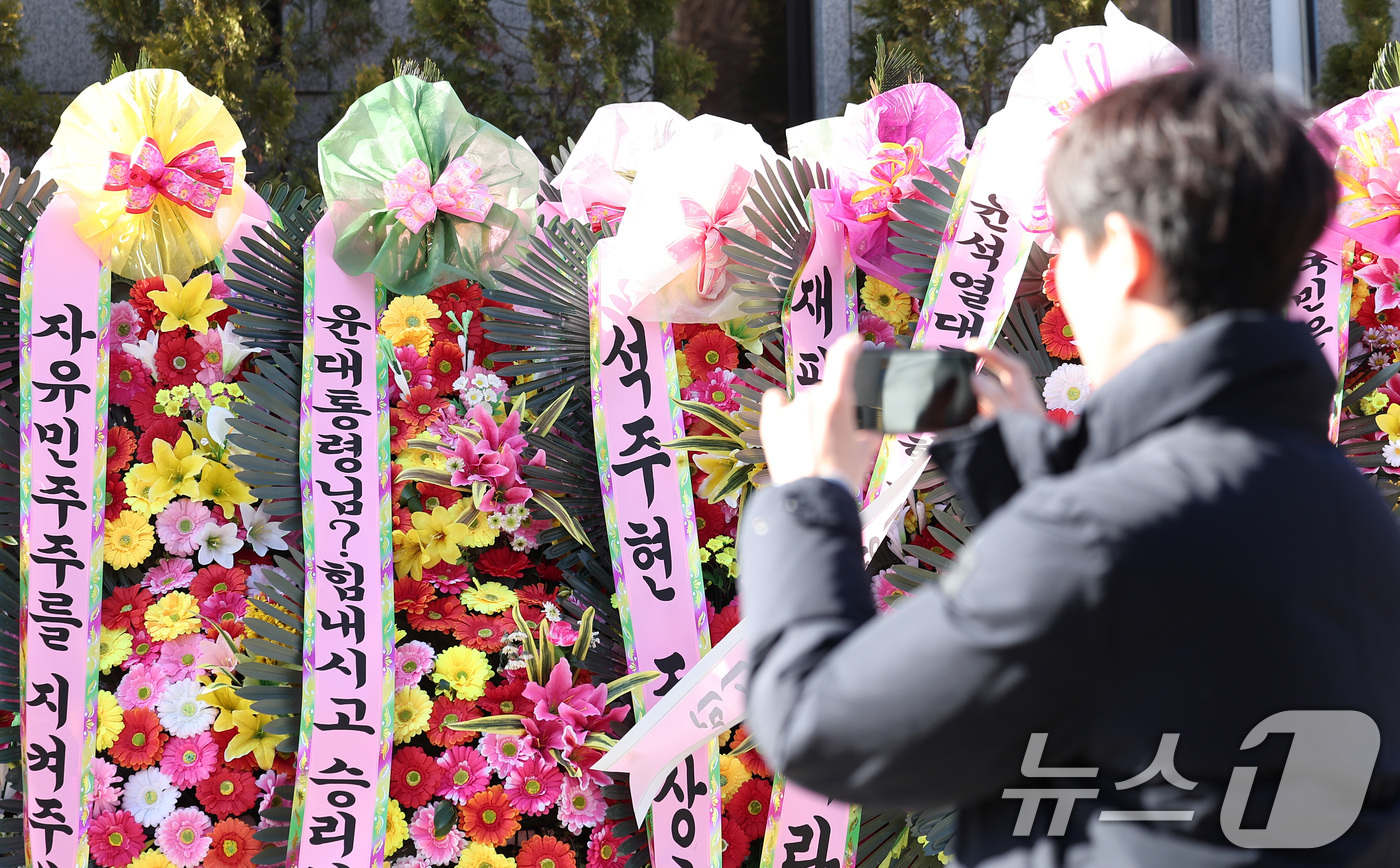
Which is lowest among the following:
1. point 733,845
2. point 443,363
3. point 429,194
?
point 733,845

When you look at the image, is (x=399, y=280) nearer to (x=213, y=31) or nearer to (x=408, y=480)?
(x=408, y=480)

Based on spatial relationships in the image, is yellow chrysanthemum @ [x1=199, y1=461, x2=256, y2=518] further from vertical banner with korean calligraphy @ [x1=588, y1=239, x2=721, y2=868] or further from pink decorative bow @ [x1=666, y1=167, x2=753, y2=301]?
pink decorative bow @ [x1=666, y1=167, x2=753, y2=301]

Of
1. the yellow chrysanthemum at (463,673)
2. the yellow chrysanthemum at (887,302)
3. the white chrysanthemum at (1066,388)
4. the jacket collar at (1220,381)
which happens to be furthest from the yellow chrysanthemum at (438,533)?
the jacket collar at (1220,381)

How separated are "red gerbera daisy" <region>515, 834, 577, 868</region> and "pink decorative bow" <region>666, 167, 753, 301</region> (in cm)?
88

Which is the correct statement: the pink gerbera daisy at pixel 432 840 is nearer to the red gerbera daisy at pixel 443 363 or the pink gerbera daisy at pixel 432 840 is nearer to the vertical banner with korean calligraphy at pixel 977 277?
the red gerbera daisy at pixel 443 363

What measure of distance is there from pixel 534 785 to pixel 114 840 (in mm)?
644

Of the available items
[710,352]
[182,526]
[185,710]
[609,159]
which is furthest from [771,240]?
[185,710]

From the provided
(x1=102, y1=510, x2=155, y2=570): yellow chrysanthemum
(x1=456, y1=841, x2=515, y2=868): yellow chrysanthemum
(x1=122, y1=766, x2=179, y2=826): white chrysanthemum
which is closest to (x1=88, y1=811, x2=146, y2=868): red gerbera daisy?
→ (x1=122, y1=766, x2=179, y2=826): white chrysanthemum

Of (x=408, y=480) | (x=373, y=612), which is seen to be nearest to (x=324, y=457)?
(x=408, y=480)

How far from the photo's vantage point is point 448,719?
188cm

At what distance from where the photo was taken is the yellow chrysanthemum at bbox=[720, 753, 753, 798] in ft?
6.33

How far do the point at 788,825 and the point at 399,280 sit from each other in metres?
1.06

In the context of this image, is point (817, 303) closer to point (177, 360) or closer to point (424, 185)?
point (424, 185)

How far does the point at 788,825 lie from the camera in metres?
1.85
